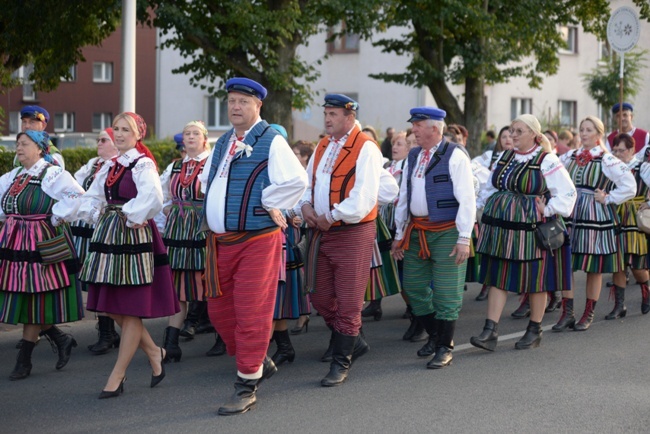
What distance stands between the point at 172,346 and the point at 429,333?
205 cm

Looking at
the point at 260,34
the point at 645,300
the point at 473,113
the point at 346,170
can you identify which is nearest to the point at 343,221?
the point at 346,170

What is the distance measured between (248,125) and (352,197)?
95cm

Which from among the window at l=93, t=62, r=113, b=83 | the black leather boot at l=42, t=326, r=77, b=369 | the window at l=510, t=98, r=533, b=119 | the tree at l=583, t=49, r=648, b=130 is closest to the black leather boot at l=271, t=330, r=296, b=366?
the black leather boot at l=42, t=326, r=77, b=369

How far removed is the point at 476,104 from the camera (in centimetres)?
2316

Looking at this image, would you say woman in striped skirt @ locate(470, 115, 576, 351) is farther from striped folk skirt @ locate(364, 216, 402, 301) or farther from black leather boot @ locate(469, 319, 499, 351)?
striped folk skirt @ locate(364, 216, 402, 301)

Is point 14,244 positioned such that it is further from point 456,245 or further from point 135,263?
point 456,245

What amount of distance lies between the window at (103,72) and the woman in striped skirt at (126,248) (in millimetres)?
38569

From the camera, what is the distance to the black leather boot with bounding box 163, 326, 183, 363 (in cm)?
831

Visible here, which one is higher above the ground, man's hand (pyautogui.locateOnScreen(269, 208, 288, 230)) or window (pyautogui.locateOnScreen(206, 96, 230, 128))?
window (pyautogui.locateOnScreen(206, 96, 230, 128))

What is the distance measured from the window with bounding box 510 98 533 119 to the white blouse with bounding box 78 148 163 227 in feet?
111

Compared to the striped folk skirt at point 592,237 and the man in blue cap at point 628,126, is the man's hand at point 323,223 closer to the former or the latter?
the striped folk skirt at point 592,237

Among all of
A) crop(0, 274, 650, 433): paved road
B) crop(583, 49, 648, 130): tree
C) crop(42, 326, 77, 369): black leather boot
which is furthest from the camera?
crop(583, 49, 648, 130): tree

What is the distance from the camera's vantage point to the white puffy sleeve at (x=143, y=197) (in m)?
7.04

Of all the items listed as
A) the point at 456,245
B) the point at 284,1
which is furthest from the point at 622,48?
the point at 456,245
